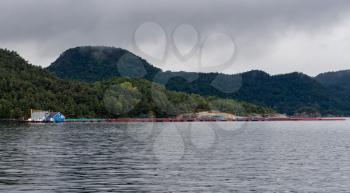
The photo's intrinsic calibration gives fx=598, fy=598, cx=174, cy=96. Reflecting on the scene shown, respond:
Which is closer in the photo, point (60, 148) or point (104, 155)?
point (104, 155)

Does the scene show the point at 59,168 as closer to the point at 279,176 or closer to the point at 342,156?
the point at 279,176

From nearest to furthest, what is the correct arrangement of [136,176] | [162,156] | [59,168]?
[136,176], [59,168], [162,156]

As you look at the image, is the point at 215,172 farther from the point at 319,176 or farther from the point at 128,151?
the point at 128,151

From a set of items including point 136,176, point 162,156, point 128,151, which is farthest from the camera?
point 128,151

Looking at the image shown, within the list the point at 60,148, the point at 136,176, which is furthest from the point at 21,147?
the point at 136,176

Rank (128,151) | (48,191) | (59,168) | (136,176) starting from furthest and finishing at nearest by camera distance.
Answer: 1. (128,151)
2. (59,168)
3. (136,176)
4. (48,191)

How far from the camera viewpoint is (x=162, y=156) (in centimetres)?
11369

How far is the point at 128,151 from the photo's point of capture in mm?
127750

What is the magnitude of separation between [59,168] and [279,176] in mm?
33103

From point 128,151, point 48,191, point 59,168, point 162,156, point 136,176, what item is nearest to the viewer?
point 48,191

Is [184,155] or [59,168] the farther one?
[184,155]

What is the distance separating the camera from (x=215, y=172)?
286ft

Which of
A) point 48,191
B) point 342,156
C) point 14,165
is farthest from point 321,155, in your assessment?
point 48,191

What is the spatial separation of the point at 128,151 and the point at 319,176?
177 ft
